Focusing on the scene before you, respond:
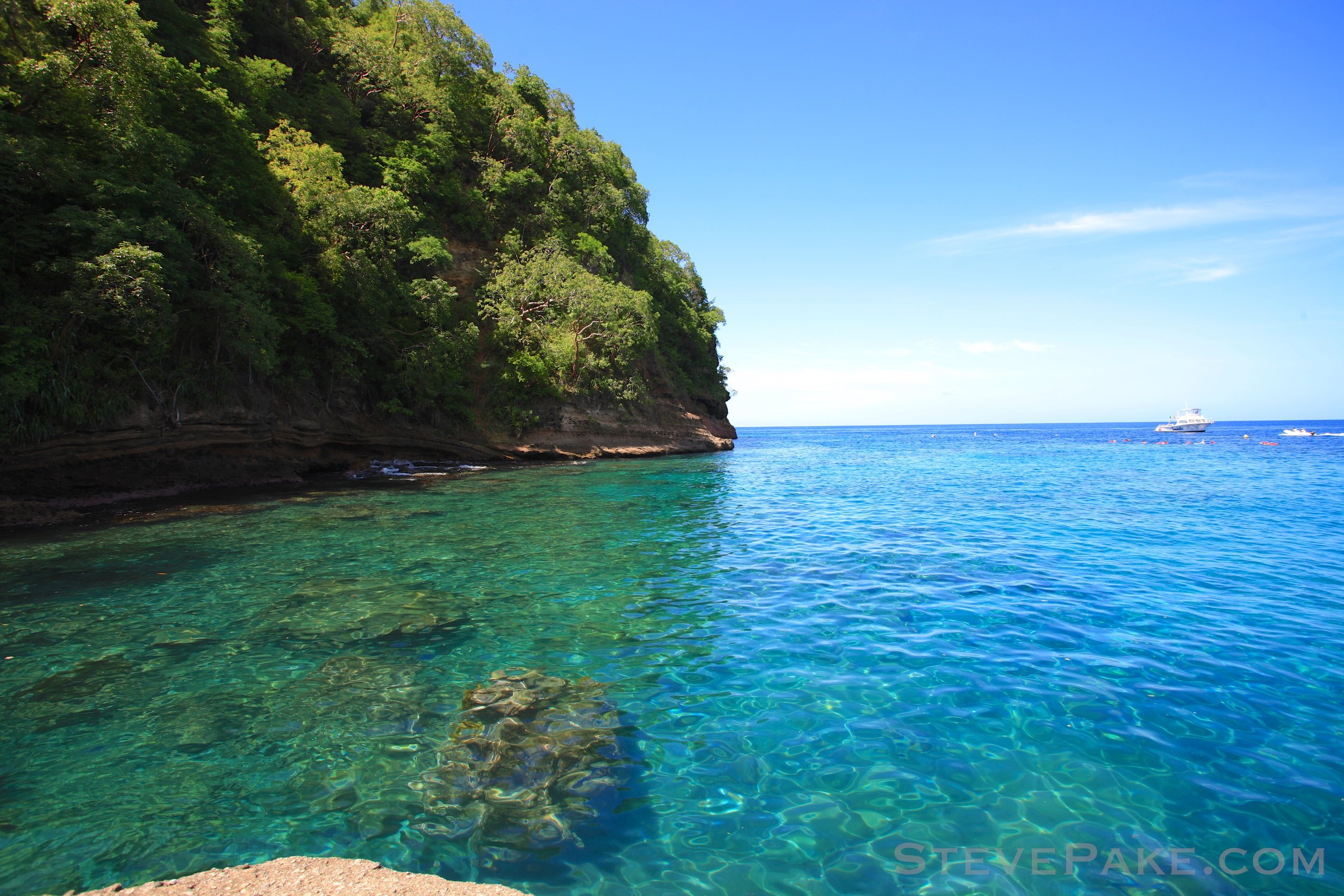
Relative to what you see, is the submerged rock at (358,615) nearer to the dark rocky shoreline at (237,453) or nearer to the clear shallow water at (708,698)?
the clear shallow water at (708,698)

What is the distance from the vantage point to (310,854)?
3551mm

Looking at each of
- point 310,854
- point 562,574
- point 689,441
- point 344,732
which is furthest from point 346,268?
point 689,441

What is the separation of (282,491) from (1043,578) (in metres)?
22.4

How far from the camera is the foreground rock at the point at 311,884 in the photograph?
3066 millimetres

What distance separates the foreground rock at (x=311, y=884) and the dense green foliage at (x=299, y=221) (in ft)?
48.0

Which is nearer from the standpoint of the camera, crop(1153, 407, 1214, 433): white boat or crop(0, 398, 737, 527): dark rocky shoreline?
crop(0, 398, 737, 527): dark rocky shoreline

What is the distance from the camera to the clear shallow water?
3.67 meters

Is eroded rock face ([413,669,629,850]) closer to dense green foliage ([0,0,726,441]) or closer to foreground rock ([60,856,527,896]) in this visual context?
foreground rock ([60,856,527,896])

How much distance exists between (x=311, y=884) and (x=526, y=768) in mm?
1479

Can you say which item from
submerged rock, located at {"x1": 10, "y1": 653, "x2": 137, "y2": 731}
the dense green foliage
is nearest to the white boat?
the dense green foliage

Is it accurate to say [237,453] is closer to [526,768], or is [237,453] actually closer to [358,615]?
[358,615]

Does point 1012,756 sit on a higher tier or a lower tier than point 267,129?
lower

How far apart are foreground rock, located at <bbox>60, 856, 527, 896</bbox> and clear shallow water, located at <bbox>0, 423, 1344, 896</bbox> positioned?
218 mm

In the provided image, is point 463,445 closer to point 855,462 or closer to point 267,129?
point 267,129
